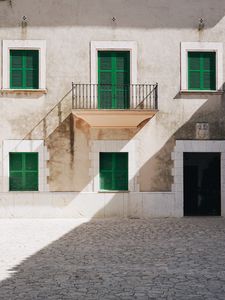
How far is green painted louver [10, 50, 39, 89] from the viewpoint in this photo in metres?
16.1

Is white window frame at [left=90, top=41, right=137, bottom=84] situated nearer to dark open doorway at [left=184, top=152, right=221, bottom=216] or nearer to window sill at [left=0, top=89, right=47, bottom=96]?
window sill at [left=0, top=89, right=47, bottom=96]

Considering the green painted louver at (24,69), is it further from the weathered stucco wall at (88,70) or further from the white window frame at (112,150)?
the white window frame at (112,150)

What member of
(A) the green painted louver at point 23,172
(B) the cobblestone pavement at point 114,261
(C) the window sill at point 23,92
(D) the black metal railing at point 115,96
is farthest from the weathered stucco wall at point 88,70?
(B) the cobblestone pavement at point 114,261

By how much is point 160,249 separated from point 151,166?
21.8 ft

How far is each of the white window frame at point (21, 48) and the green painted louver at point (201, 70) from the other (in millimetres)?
4844

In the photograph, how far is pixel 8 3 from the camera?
16141 mm

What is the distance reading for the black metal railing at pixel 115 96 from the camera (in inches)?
631

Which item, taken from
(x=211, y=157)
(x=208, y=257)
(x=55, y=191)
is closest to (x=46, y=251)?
(x=208, y=257)

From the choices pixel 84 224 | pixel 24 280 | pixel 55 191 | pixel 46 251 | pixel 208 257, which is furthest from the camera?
pixel 55 191

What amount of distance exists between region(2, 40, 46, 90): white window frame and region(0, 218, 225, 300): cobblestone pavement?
482 centimetres

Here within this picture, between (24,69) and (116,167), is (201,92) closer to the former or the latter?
(116,167)

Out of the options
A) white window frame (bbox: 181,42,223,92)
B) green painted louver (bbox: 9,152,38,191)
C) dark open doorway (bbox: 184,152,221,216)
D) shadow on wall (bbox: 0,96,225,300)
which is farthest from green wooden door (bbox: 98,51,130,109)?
shadow on wall (bbox: 0,96,225,300)

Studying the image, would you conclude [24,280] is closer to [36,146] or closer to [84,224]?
[84,224]

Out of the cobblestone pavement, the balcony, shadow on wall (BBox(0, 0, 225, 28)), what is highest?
shadow on wall (BBox(0, 0, 225, 28))
